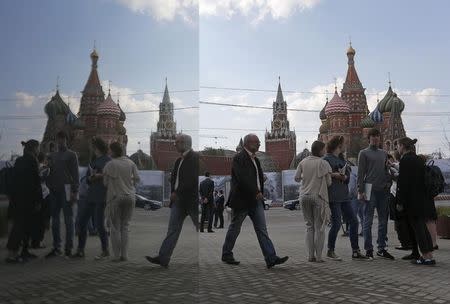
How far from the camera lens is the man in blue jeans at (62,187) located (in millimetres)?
942

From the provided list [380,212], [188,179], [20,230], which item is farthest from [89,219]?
[380,212]

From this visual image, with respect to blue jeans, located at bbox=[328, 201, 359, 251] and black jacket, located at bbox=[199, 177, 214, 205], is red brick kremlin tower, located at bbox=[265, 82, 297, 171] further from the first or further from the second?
blue jeans, located at bbox=[328, 201, 359, 251]

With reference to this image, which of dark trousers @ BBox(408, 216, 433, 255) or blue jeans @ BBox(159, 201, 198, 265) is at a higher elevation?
blue jeans @ BBox(159, 201, 198, 265)

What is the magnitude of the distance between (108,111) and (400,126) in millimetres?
45384

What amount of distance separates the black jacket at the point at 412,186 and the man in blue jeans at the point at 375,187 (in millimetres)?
245

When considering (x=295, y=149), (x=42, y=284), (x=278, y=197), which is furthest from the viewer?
(x=295, y=149)

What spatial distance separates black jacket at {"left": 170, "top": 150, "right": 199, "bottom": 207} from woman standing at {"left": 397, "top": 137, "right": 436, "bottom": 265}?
408 centimetres

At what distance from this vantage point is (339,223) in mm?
5352

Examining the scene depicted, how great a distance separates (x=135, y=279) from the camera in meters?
1.15

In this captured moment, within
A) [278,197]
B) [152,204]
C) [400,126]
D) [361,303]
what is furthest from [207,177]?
[400,126]

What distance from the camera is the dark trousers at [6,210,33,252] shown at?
86 centimetres

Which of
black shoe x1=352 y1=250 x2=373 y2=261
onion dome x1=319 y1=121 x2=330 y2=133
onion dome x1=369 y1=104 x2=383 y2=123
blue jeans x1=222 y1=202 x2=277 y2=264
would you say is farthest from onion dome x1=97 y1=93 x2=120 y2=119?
onion dome x1=319 y1=121 x2=330 y2=133

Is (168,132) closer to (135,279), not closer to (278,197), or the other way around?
(135,279)

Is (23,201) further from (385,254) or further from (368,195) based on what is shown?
(385,254)
